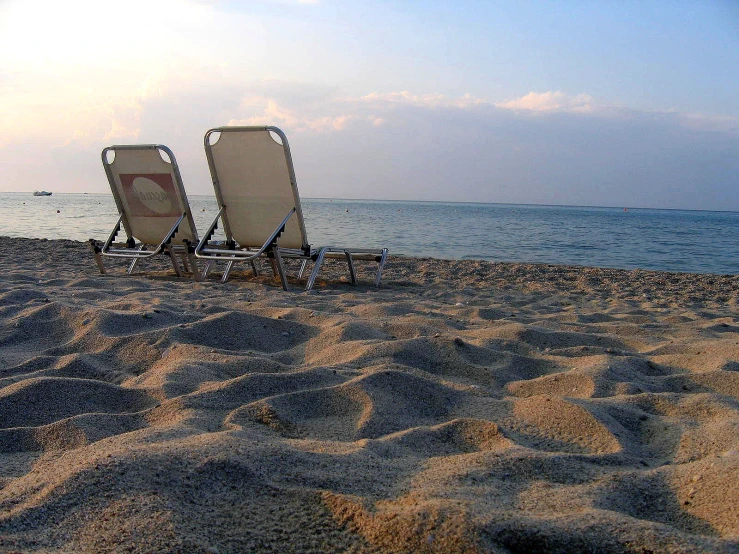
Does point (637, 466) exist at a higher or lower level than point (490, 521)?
lower

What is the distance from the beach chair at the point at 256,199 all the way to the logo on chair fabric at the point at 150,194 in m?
0.72

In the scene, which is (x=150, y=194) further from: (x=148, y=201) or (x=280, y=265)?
(x=280, y=265)

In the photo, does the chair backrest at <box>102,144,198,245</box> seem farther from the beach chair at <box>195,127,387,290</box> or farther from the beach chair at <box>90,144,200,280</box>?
the beach chair at <box>195,127,387,290</box>

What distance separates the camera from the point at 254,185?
222 inches

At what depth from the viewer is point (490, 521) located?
1.31 metres

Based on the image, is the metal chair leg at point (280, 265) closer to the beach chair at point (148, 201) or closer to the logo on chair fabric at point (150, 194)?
the beach chair at point (148, 201)

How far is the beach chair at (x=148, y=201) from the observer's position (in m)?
6.05

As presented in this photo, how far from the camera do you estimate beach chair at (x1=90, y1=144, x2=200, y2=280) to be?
6.05m

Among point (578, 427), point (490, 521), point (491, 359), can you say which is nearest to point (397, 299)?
point (491, 359)

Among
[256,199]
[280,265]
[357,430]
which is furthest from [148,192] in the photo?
[357,430]

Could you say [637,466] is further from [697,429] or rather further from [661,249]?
[661,249]

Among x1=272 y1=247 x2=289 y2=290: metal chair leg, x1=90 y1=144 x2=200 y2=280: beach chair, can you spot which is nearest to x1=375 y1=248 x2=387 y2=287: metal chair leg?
x1=272 y1=247 x2=289 y2=290: metal chair leg

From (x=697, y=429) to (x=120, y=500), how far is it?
190cm

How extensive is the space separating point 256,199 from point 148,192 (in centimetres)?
138
